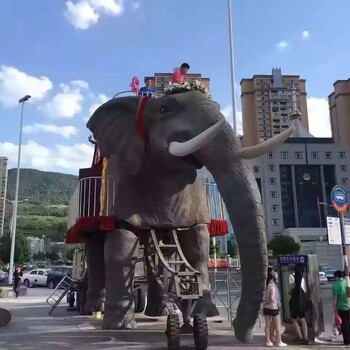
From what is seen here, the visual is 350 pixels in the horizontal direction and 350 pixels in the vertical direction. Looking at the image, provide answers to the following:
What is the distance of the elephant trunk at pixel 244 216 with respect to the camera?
672cm

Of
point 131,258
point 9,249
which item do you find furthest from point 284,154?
point 131,258

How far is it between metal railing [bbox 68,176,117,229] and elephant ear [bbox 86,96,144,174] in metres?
0.78

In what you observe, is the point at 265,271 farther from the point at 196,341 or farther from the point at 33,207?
the point at 33,207

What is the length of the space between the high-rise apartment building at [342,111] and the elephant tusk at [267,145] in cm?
9062

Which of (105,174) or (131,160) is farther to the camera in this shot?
(105,174)

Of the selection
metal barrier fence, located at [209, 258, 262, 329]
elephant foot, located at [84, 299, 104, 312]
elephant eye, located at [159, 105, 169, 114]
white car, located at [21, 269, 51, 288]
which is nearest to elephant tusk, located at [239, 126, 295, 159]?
elephant eye, located at [159, 105, 169, 114]

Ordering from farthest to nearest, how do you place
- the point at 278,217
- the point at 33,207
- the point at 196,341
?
1. the point at 33,207
2. the point at 278,217
3. the point at 196,341

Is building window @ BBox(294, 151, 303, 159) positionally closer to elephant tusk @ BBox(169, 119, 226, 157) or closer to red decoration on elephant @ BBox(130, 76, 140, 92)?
red decoration on elephant @ BBox(130, 76, 140, 92)

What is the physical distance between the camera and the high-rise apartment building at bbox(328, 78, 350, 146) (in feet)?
307

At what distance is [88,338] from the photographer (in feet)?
30.5

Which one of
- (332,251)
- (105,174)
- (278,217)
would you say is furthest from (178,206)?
(278,217)

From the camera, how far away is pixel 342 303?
9562 millimetres

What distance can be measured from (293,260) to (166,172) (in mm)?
3211

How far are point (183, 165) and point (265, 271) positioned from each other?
274 cm
